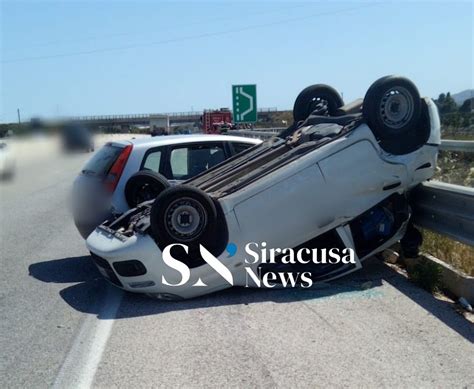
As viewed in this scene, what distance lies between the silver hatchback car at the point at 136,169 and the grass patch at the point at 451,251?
2.97 m

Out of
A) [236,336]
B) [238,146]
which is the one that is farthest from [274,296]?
[238,146]

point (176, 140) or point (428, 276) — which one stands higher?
point (176, 140)

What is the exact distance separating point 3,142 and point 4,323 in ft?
16.7

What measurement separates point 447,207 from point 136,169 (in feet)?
12.5

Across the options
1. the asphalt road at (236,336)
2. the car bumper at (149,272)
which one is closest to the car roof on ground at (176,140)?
the asphalt road at (236,336)

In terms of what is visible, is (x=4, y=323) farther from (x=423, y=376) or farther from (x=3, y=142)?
(x=3, y=142)

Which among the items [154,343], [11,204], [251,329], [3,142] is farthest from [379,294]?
[11,204]

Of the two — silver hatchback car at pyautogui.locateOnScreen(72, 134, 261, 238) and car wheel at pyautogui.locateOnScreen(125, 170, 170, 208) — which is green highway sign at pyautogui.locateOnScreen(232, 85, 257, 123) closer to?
silver hatchback car at pyautogui.locateOnScreen(72, 134, 261, 238)

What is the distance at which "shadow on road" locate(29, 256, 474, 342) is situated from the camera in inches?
213

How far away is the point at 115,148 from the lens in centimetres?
786

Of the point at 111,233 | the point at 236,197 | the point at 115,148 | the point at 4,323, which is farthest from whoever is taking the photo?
the point at 115,148

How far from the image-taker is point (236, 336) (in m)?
4.75

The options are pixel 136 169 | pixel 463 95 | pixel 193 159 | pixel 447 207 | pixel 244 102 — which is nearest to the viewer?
pixel 447 207

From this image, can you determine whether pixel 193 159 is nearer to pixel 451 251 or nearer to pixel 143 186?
pixel 143 186
